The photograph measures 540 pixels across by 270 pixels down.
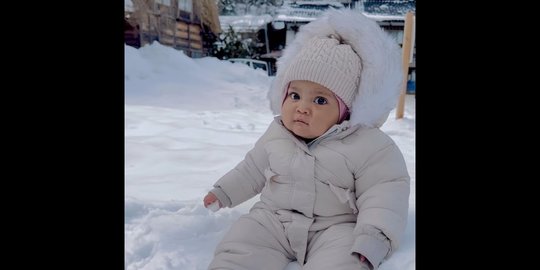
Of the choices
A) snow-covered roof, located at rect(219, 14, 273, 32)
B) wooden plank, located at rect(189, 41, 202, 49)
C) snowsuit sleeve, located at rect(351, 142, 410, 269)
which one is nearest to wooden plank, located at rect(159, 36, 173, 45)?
wooden plank, located at rect(189, 41, 202, 49)

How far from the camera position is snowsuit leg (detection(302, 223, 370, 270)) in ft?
2.71

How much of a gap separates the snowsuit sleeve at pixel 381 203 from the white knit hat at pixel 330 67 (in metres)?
0.15

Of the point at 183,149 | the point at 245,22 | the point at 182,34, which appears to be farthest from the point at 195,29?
the point at 183,149

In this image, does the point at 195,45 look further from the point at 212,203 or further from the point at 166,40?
the point at 212,203

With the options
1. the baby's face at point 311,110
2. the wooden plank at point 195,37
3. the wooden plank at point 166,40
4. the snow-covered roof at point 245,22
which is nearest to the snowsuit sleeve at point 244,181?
the baby's face at point 311,110

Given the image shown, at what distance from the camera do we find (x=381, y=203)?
910mm

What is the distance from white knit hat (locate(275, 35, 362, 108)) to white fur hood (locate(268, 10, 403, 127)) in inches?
0.7

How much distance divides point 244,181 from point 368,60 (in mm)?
381

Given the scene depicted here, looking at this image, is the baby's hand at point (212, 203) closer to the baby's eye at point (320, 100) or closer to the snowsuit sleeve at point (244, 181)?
the snowsuit sleeve at point (244, 181)

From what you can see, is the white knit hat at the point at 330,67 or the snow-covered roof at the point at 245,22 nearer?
the white knit hat at the point at 330,67

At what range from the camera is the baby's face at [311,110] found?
3.35 ft

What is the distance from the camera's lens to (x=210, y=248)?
1.01 metres

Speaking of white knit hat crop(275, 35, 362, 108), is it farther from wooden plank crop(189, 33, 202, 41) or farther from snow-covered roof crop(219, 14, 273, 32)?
wooden plank crop(189, 33, 202, 41)
